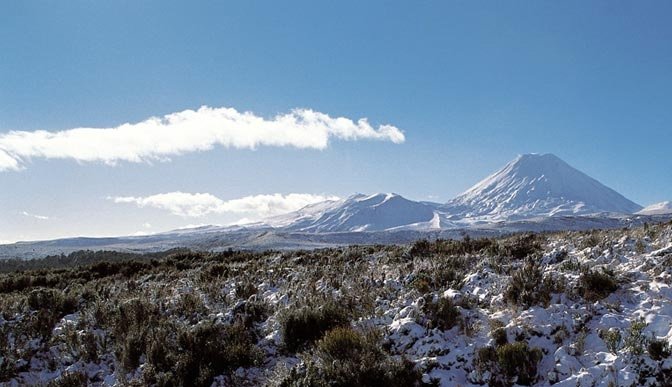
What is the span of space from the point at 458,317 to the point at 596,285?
8.29 ft

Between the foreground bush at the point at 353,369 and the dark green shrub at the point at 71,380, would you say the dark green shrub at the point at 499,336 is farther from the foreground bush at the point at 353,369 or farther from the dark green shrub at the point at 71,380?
the dark green shrub at the point at 71,380

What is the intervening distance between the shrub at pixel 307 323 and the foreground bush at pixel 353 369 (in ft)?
3.93

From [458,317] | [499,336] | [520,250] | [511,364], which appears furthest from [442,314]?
[520,250]

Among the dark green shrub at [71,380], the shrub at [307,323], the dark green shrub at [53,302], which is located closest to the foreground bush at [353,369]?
the shrub at [307,323]

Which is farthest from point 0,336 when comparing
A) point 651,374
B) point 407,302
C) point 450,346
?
point 651,374

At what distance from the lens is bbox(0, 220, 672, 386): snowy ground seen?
599 centimetres

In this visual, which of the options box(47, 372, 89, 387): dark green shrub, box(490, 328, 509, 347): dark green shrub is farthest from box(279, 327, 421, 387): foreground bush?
box(47, 372, 89, 387): dark green shrub

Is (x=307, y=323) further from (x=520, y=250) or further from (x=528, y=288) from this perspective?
(x=520, y=250)

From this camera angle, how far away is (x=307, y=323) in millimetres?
8016

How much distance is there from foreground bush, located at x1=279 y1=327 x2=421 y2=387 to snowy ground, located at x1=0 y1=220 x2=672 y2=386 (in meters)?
0.26

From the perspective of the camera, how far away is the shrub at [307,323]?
25.6 ft

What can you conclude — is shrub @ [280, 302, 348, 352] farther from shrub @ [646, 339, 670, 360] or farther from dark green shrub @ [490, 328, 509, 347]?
shrub @ [646, 339, 670, 360]

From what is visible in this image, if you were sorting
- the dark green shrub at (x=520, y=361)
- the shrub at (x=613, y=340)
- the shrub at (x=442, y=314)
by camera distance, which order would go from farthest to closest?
the shrub at (x=442, y=314), the shrub at (x=613, y=340), the dark green shrub at (x=520, y=361)

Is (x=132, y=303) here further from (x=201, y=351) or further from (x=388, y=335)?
(x=388, y=335)
